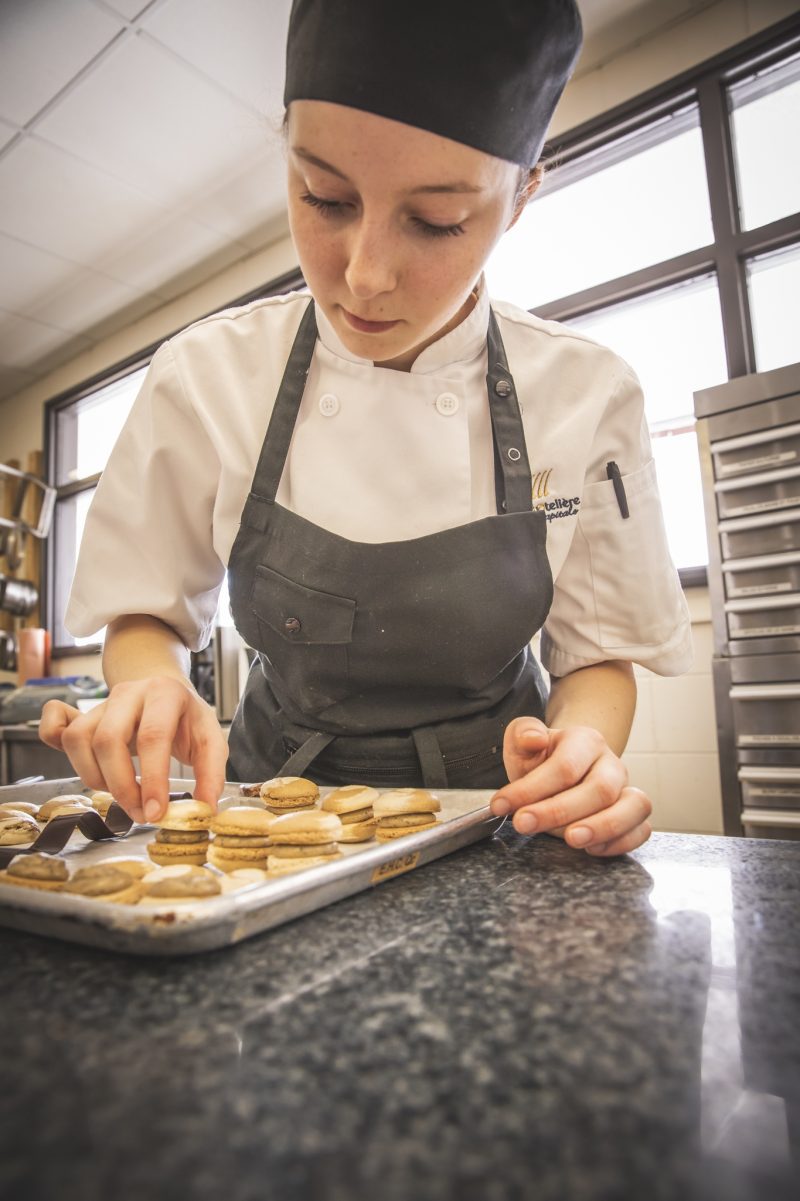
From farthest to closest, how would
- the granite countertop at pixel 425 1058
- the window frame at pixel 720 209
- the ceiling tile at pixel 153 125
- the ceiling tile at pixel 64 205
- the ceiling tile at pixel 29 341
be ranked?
the ceiling tile at pixel 29 341 → the ceiling tile at pixel 64 205 → the ceiling tile at pixel 153 125 → the window frame at pixel 720 209 → the granite countertop at pixel 425 1058

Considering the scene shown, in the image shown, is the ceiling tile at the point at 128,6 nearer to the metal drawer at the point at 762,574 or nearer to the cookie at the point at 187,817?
the metal drawer at the point at 762,574

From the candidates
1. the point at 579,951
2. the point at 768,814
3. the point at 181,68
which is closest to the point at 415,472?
the point at 579,951

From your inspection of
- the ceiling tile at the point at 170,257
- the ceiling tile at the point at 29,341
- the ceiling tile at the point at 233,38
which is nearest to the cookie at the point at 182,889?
the ceiling tile at the point at 233,38

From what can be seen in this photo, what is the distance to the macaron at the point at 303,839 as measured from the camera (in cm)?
71

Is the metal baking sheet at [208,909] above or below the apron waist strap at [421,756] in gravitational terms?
below

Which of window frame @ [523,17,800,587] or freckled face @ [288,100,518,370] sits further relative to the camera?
window frame @ [523,17,800,587]

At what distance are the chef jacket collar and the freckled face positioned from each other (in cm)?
21

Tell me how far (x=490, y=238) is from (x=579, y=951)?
782 mm

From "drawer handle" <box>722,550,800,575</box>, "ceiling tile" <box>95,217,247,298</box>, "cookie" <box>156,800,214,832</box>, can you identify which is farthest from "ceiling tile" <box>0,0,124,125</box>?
"cookie" <box>156,800,214,832</box>

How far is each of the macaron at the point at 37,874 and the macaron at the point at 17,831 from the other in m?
0.25

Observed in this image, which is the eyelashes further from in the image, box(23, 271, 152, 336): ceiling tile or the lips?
box(23, 271, 152, 336): ceiling tile

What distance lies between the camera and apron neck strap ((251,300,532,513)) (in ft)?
3.80

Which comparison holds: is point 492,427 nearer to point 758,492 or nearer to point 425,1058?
point 425,1058

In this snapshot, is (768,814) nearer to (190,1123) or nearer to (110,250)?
(190,1123)
